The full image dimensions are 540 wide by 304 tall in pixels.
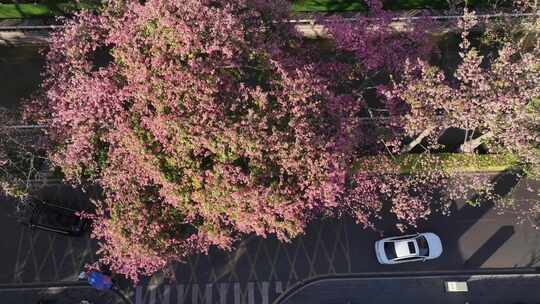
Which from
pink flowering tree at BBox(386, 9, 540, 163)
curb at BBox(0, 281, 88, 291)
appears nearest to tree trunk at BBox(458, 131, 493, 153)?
pink flowering tree at BBox(386, 9, 540, 163)

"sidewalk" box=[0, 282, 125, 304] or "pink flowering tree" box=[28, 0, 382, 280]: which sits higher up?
"pink flowering tree" box=[28, 0, 382, 280]

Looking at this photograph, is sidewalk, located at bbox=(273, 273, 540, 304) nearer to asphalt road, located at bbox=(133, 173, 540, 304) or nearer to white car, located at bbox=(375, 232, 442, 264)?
asphalt road, located at bbox=(133, 173, 540, 304)

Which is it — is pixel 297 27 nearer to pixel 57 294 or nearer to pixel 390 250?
pixel 390 250

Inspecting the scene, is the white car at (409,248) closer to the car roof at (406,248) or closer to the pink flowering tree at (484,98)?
the car roof at (406,248)

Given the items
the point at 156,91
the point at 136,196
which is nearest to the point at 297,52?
the point at 156,91

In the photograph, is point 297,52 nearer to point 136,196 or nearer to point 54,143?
point 136,196

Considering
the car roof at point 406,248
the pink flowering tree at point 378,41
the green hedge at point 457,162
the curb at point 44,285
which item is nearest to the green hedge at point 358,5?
Result: the pink flowering tree at point 378,41
